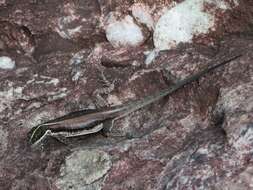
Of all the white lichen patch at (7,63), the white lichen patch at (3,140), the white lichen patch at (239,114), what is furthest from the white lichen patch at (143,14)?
the white lichen patch at (3,140)

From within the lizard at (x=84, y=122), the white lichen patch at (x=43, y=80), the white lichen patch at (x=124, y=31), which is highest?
the white lichen patch at (x=124, y=31)

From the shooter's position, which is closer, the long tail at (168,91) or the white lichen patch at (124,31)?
the long tail at (168,91)

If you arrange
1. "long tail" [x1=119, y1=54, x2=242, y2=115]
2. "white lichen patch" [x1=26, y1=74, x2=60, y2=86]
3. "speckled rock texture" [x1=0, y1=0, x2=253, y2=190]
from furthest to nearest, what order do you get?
"white lichen patch" [x1=26, y1=74, x2=60, y2=86]
"long tail" [x1=119, y1=54, x2=242, y2=115]
"speckled rock texture" [x1=0, y1=0, x2=253, y2=190]

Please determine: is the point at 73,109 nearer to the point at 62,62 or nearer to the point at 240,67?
the point at 62,62

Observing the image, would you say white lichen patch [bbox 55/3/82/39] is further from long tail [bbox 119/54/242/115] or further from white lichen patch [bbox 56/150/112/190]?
white lichen patch [bbox 56/150/112/190]

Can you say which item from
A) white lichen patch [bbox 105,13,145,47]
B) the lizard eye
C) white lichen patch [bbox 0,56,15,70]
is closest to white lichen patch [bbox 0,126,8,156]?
the lizard eye

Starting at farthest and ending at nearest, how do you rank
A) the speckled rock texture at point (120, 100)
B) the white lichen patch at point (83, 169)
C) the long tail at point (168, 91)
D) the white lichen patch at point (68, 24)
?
1. the white lichen patch at point (68, 24)
2. the long tail at point (168, 91)
3. the white lichen patch at point (83, 169)
4. the speckled rock texture at point (120, 100)

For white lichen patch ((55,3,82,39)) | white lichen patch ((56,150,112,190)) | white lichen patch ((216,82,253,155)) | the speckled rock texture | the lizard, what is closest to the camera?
white lichen patch ((216,82,253,155))

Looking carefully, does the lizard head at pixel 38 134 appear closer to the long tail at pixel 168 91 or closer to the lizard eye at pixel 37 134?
the lizard eye at pixel 37 134
